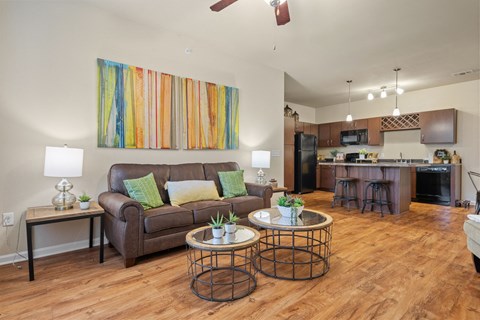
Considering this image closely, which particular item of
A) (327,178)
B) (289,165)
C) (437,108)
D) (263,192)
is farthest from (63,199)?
(437,108)

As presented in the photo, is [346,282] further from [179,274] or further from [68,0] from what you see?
[68,0]

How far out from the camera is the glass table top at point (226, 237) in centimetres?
186

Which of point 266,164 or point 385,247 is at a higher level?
point 266,164

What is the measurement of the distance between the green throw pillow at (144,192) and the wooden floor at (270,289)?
0.55 meters

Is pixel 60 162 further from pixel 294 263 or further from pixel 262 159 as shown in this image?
pixel 262 159

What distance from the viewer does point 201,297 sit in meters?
1.81

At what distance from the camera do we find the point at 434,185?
18.0 ft

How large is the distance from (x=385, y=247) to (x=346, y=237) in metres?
0.45

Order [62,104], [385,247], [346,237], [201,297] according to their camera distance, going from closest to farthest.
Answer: [201,297] → [62,104] → [385,247] → [346,237]

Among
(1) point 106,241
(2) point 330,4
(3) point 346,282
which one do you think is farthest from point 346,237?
(1) point 106,241

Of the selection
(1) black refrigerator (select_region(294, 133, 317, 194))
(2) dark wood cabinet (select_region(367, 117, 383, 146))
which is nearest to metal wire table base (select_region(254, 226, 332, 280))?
(1) black refrigerator (select_region(294, 133, 317, 194))

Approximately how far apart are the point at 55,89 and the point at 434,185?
273 inches

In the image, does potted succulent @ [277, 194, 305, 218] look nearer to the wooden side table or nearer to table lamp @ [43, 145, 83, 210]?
the wooden side table

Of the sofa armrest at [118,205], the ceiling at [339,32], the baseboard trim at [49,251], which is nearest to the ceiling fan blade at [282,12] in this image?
the ceiling at [339,32]
